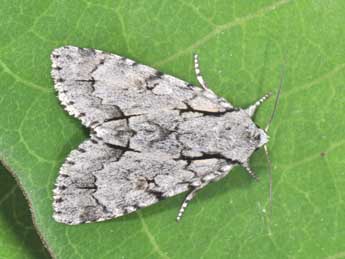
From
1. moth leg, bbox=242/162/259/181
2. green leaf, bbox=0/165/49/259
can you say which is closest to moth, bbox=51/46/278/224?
moth leg, bbox=242/162/259/181

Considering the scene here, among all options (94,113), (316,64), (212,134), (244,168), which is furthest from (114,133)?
(316,64)

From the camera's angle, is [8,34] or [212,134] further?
[212,134]

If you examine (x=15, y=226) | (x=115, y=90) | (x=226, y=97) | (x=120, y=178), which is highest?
(x=226, y=97)

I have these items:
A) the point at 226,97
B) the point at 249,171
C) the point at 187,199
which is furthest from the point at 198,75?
the point at 187,199

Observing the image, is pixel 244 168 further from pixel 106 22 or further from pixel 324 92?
pixel 106 22

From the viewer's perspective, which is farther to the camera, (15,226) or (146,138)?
(15,226)

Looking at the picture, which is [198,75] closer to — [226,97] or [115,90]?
[226,97]

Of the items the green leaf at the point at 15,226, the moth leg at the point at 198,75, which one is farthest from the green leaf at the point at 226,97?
the green leaf at the point at 15,226
